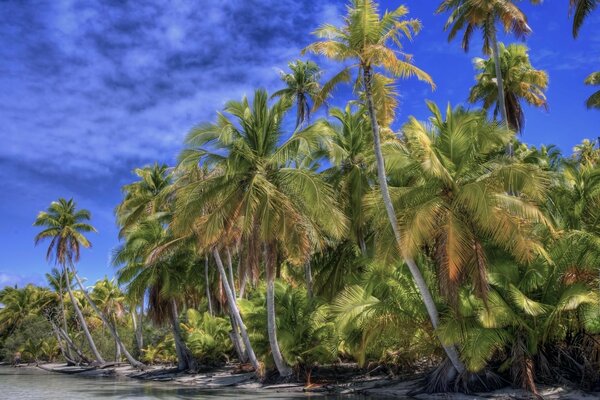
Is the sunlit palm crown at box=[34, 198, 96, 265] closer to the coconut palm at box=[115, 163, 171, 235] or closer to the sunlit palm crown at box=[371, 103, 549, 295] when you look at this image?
the coconut palm at box=[115, 163, 171, 235]

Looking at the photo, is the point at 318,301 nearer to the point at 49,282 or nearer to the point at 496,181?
the point at 496,181

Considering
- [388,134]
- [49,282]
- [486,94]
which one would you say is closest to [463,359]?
[388,134]

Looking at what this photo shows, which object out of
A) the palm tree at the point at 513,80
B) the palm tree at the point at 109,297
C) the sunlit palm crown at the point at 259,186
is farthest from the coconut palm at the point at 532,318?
the palm tree at the point at 109,297

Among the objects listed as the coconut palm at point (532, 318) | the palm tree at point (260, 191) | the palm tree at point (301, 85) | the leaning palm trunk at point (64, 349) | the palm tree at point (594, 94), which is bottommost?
the coconut palm at point (532, 318)

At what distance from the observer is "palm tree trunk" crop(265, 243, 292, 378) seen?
2011cm

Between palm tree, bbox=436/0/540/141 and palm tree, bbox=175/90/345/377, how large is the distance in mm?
8840

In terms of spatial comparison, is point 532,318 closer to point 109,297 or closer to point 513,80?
point 513,80

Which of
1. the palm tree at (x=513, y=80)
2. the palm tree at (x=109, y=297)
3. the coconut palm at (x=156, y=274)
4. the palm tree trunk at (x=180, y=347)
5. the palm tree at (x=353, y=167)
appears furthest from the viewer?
the palm tree at (x=109, y=297)

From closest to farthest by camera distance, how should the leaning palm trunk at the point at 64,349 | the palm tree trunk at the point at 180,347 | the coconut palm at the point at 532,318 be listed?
the coconut palm at the point at 532,318 < the palm tree trunk at the point at 180,347 < the leaning palm trunk at the point at 64,349

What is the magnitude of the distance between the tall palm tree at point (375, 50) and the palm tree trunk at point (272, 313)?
247 inches

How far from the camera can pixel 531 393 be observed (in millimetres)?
14359

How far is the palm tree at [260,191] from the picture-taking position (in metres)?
18.7

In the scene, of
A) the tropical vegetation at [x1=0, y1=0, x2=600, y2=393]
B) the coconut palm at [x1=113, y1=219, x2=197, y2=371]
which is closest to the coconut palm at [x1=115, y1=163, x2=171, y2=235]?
the coconut palm at [x1=113, y1=219, x2=197, y2=371]

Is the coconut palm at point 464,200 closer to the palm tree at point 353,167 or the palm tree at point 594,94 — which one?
the palm tree at point 353,167
